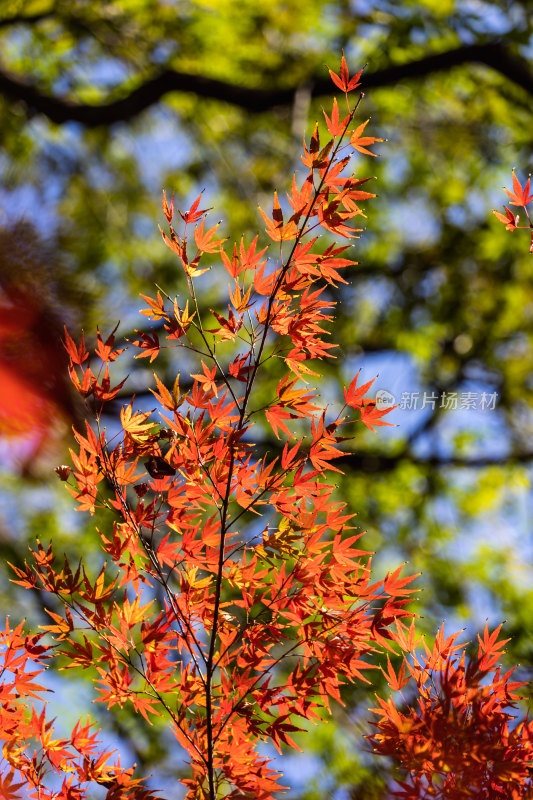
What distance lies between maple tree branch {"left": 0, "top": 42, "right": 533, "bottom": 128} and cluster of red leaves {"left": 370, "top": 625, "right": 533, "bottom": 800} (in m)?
2.11

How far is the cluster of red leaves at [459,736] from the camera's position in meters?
0.73

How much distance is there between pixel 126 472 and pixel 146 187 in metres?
3.03

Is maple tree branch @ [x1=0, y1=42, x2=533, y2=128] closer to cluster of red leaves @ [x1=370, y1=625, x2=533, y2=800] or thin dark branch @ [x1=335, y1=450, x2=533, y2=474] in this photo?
thin dark branch @ [x1=335, y1=450, x2=533, y2=474]

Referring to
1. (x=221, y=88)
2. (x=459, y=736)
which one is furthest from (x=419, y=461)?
(x=459, y=736)

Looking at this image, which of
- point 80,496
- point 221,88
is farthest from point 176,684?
point 221,88

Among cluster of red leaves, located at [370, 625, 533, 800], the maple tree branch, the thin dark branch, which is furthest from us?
the thin dark branch

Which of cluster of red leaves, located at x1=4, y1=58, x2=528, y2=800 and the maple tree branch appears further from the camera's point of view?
the maple tree branch

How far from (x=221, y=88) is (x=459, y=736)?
2294 millimetres

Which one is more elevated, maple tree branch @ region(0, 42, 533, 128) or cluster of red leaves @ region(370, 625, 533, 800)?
maple tree branch @ region(0, 42, 533, 128)

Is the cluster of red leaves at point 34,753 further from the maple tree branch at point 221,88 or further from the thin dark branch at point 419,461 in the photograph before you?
the maple tree branch at point 221,88

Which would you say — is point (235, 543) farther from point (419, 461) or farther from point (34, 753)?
point (419, 461)

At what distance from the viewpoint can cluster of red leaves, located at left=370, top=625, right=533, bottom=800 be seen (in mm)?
732

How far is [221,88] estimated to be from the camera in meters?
2.29

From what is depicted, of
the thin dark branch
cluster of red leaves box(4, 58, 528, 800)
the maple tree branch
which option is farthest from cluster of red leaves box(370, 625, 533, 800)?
the maple tree branch
